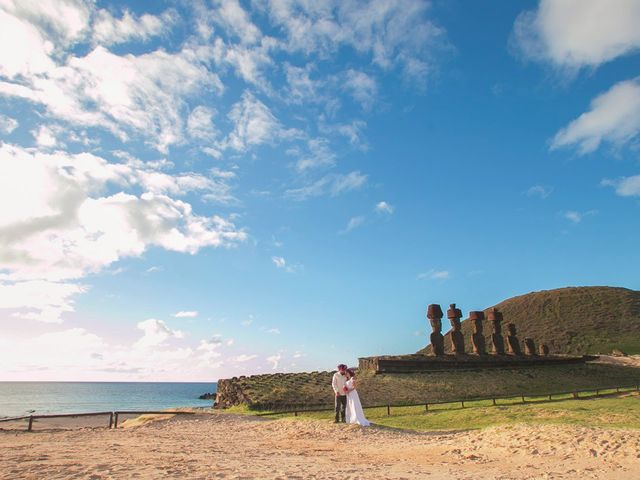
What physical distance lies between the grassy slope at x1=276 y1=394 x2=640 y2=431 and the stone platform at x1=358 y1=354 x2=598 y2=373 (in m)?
8.94

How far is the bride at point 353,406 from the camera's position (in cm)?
1686

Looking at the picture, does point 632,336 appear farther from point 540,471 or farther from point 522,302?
point 540,471

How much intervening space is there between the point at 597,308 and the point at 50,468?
329 ft

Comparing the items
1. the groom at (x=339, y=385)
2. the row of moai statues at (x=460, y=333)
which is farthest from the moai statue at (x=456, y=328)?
the groom at (x=339, y=385)

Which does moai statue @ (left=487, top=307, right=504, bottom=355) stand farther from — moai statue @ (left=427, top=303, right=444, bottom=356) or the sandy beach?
the sandy beach

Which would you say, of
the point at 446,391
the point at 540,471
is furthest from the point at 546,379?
the point at 540,471

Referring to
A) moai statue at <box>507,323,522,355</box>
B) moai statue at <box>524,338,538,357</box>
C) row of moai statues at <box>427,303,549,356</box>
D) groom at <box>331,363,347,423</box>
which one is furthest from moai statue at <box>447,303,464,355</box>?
groom at <box>331,363,347,423</box>

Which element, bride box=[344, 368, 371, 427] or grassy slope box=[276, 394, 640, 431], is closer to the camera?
grassy slope box=[276, 394, 640, 431]

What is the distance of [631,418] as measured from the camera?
55.4 ft

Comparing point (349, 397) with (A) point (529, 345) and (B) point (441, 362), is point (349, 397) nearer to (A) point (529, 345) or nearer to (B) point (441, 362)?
(B) point (441, 362)

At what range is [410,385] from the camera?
29.1m

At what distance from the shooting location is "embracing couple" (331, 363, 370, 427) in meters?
16.9

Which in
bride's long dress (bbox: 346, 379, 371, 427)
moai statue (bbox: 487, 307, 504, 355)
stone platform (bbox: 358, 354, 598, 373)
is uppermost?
moai statue (bbox: 487, 307, 504, 355)

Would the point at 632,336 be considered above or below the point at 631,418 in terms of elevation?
above
